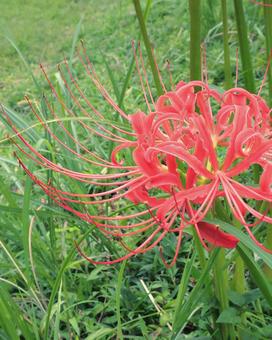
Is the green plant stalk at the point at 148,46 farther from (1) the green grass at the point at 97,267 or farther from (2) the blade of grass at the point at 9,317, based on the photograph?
(2) the blade of grass at the point at 9,317

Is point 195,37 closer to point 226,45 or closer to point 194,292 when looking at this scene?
point 226,45

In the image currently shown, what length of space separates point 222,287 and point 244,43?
48 cm

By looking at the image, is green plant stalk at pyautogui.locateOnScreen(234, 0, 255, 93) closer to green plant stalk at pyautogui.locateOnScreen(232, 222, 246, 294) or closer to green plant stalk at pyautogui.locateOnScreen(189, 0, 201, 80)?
green plant stalk at pyautogui.locateOnScreen(189, 0, 201, 80)

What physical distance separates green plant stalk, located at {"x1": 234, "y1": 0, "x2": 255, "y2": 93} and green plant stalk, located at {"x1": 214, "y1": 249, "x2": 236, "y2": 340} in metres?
0.36

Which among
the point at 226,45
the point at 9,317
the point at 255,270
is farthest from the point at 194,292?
the point at 226,45

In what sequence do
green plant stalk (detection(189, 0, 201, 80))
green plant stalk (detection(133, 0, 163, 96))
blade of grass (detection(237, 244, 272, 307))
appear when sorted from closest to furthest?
blade of grass (detection(237, 244, 272, 307)), green plant stalk (detection(189, 0, 201, 80)), green plant stalk (detection(133, 0, 163, 96))

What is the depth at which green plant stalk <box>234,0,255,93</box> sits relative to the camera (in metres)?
1.24

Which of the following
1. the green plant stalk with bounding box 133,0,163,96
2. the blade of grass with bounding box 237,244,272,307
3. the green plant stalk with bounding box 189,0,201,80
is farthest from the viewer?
the green plant stalk with bounding box 133,0,163,96

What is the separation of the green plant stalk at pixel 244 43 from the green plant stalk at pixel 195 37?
181 millimetres

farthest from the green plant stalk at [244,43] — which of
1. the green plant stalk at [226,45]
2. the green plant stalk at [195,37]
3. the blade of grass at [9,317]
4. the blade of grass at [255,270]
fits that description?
the blade of grass at [9,317]

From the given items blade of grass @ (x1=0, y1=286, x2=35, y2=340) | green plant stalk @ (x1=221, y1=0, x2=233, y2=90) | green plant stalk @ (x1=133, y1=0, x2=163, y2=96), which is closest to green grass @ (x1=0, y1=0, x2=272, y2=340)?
blade of grass @ (x1=0, y1=286, x2=35, y2=340)

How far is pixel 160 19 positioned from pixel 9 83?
89cm

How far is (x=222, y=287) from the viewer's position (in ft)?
3.94

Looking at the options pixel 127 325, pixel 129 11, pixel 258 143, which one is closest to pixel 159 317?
pixel 127 325
